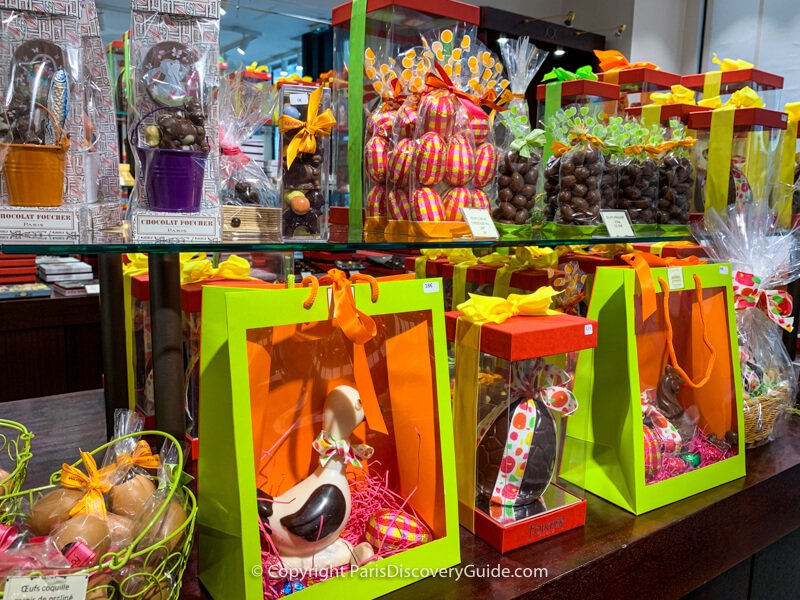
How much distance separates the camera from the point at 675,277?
133 centimetres

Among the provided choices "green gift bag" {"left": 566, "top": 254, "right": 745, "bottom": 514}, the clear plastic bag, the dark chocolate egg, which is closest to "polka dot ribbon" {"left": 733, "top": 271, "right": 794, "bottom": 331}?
the clear plastic bag

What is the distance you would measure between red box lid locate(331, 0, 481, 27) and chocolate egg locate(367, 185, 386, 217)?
366mm

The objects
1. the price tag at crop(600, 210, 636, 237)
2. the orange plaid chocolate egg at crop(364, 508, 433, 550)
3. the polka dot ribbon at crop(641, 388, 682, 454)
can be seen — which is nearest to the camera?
the orange plaid chocolate egg at crop(364, 508, 433, 550)

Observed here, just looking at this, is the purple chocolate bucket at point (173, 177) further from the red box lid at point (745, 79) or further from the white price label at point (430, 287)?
the red box lid at point (745, 79)

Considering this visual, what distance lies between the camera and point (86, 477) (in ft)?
2.84

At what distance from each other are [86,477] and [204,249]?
13.6 inches

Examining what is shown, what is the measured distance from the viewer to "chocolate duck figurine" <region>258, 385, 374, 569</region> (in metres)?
0.93

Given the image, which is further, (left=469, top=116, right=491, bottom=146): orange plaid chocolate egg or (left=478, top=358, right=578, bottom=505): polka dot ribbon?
(left=469, top=116, right=491, bottom=146): orange plaid chocolate egg

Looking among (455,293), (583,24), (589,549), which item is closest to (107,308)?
(455,293)

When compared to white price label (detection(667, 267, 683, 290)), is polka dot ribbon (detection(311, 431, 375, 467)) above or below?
below

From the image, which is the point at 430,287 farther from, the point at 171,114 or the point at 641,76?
the point at 641,76

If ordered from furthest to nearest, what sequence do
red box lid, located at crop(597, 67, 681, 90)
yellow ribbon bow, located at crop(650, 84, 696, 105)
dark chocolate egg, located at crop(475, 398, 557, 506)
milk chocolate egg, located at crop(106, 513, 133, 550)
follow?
1. red box lid, located at crop(597, 67, 681, 90)
2. yellow ribbon bow, located at crop(650, 84, 696, 105)
3. dark chocolate egg, located at crop(475, 398, 557, 506)
4. milk chocolate egg, located at crop(106, 513, 133, 550)

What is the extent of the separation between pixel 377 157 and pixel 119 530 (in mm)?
833

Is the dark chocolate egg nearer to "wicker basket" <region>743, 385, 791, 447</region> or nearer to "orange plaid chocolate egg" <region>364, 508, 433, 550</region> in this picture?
"orange plaid chocolate egg" <region>364, 508, 433, 550</region>
